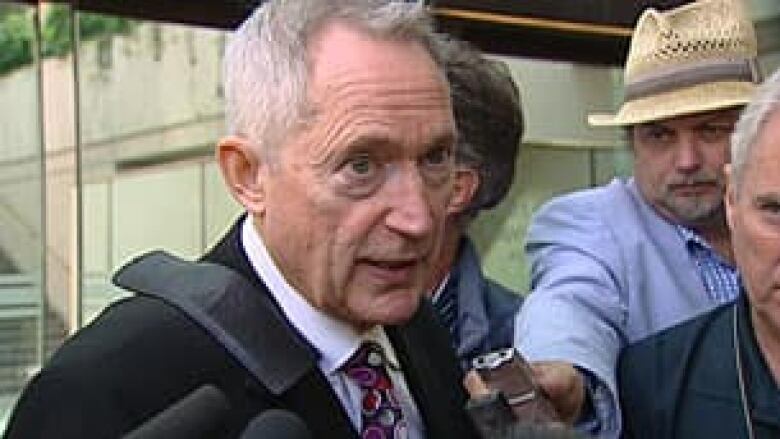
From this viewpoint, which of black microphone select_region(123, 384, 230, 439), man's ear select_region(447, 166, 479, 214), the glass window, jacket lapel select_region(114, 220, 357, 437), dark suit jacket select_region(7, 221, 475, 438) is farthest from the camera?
the glass window

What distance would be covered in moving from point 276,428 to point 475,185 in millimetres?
1397

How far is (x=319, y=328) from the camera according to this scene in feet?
6.55

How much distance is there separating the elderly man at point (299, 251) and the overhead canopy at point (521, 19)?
3603mm

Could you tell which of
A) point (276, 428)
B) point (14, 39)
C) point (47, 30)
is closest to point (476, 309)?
point (276, 428)

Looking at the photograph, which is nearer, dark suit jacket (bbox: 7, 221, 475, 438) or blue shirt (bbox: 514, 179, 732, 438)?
dark suit jacket (bbox: 7, 221, 475, 438)

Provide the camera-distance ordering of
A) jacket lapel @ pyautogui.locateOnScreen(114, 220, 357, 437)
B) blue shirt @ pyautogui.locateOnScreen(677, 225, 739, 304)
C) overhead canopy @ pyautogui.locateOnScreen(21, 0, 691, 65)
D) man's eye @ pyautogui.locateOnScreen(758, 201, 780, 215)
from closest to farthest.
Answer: jacket lapel @ pyautogui.locateOnScreen(114, 220, 357, 437), man's eye @ pyautogui.locateOnScreen(758, 201, 780, 215), blue shirt @ pyautogui.locateOnScreen(677, 225, 739, 304), overhead canopy @ pyautogui.locateOnScreen(21, 0, 691, 65)

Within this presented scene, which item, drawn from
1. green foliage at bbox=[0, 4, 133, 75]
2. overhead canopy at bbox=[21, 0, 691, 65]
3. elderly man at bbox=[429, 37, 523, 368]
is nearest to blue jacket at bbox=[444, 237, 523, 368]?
elderly man at bbox=[429, 37, 523, 368]

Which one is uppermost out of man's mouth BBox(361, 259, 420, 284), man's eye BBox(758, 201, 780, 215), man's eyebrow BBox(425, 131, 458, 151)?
man's eyebrow BBox(425, 131, 458, 151)

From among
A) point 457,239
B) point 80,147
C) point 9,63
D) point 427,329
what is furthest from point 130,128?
point 427,329

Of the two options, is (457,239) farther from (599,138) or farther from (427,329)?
(599,138)

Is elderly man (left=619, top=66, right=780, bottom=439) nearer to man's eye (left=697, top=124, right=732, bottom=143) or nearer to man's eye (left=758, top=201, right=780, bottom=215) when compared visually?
man's eye (left=758, top=201, right=780, bottom=215)

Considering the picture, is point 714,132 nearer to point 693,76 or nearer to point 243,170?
point 693,76

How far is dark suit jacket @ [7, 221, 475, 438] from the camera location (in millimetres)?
1822

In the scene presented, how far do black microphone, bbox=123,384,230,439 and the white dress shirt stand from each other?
558 millimetres
